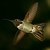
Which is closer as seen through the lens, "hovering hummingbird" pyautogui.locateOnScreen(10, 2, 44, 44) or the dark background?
"hovering hummingbird" pyautogui.locateOnScreen(10, 2, 44, 44)

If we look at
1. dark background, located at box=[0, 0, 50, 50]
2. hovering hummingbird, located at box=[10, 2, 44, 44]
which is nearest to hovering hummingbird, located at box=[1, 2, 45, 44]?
hovering hummingbird, located at box=[10, 2, 44, 44]

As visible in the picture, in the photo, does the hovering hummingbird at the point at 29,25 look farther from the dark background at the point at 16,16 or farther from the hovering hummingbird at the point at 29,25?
the dark background at the point at 16,16

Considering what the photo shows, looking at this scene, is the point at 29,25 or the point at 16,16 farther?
the point at 16,16

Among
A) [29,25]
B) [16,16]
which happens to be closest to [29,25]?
[29,25]

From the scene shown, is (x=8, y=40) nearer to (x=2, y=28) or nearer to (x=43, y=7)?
(x=2, y=28)

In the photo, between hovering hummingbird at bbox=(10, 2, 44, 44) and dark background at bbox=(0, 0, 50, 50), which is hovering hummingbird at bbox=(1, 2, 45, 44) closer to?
hovering hummingbird at bbox=(10, 2, 44, 44)

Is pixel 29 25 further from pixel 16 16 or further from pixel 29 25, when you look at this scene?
pixel 16 16

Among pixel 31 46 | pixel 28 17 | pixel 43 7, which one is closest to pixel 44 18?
pixel 43 7

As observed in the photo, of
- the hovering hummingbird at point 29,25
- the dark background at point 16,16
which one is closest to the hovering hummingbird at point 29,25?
the hovering hummingbird at point 29,25
